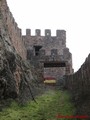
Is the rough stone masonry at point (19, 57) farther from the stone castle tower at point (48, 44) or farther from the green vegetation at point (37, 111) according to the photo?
the green vegetation at point (37, 111)

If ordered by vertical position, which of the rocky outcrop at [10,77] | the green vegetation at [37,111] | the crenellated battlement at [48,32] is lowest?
the green vegetation at [37,111]

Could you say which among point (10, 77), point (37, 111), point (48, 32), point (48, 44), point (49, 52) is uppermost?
point (48, 32)

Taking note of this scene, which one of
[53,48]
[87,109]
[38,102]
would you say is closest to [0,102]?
[38,102]

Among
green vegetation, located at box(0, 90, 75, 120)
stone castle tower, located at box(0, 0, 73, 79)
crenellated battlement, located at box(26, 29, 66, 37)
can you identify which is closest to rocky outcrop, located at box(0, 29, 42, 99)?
green vegetation, located at box(0, 90, 75, 120)

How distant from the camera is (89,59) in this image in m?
15.8

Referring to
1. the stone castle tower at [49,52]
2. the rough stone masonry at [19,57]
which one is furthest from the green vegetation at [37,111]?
the stone castle tower at [49,52]

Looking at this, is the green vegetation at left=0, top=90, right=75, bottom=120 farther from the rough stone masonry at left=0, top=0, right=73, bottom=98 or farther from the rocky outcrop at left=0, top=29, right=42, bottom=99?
the rough stone masonry at left=0, top=0, right=73, bottom=98

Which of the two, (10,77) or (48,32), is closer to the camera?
(10,77)

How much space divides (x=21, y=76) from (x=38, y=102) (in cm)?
179

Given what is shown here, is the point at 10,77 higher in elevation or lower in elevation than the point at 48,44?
lower

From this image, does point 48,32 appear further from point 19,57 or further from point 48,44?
point 19,57

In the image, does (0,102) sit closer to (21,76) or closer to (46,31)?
(21,76)

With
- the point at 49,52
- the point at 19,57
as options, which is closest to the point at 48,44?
the point at 49,52

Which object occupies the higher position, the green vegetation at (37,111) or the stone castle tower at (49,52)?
the stone castle tower at (49,52)
